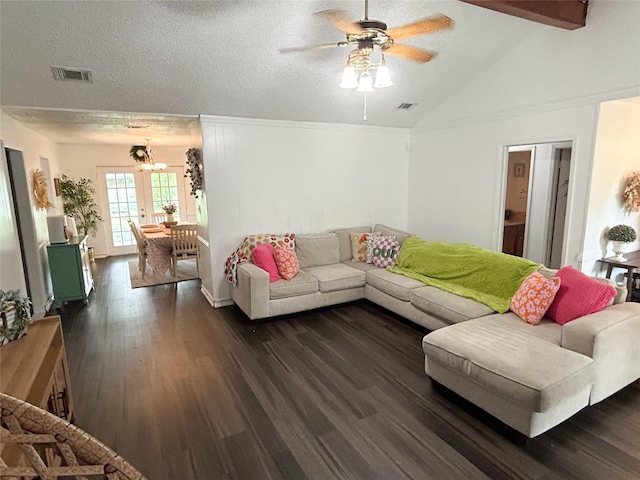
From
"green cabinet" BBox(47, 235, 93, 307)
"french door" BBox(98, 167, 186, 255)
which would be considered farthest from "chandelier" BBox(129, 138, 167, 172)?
"green cabinet" BBox(47, 235, 93, 307)

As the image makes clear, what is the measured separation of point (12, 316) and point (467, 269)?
377 cm

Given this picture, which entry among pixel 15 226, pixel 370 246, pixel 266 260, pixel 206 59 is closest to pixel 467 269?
pixel 370 246

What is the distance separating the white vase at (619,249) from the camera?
3801mm

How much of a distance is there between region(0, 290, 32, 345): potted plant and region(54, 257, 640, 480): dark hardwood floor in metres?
0.83

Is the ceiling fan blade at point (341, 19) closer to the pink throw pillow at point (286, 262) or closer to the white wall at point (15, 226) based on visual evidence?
the pink throw pillow at point (286, 262)

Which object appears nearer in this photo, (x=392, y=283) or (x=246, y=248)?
(x=392, y=283)

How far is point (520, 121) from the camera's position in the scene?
13.8 feet

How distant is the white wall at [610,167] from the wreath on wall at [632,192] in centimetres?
6

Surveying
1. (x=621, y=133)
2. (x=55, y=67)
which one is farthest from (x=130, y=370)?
(x=621, y=133)

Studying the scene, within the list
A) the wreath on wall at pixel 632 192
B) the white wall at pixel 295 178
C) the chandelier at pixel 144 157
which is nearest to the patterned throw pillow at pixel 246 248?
the white wall at pixel 295 178

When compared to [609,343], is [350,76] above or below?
above

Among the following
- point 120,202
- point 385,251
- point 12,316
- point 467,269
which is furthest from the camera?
point 120,202

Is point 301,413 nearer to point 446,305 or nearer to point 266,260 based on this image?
point 446,305

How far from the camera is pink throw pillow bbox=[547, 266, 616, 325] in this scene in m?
2.70
